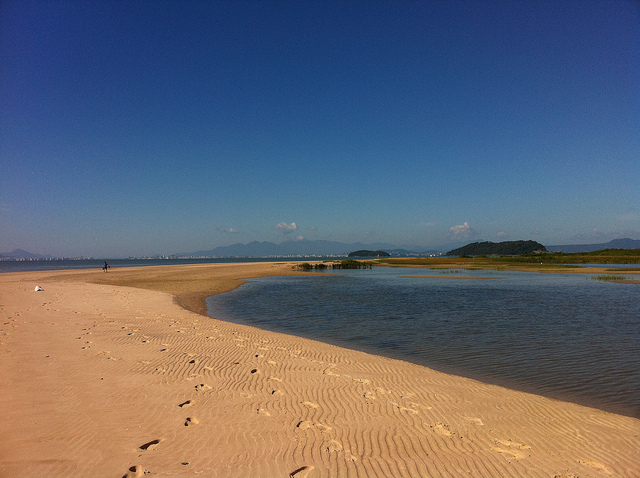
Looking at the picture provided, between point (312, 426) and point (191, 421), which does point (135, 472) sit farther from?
point (312, 426)

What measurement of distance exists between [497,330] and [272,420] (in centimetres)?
1319

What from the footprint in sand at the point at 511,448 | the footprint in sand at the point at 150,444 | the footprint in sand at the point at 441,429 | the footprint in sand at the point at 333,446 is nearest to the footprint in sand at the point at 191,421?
the footprint in sand at the point at 150,444

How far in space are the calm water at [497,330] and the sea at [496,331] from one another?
37mm

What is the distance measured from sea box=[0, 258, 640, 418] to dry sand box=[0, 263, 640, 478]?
1767mm

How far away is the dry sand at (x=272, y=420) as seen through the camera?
4.82 m

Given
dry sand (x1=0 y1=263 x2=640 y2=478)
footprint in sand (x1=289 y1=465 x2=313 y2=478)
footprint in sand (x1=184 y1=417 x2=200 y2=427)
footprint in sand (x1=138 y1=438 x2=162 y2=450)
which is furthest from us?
footprint in sand (x1=184 y1=417 x2=200 y2=427)

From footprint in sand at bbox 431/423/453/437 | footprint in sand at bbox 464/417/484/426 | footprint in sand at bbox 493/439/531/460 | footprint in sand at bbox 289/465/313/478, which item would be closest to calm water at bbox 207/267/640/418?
footprint in sand at bbox 464/417/484/426

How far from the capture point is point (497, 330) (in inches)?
613

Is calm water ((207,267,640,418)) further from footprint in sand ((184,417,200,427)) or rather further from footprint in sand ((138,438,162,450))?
footprint in sand ((138,438,162,450))

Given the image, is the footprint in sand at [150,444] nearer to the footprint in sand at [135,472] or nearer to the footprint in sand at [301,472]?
the footprint in sand at [135,472]

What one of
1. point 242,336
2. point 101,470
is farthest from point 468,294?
point 101,470

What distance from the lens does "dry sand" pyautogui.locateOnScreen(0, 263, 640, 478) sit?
4824 mm

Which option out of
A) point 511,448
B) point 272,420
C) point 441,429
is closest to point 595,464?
point 511,448

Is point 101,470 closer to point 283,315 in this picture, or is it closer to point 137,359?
point 137,359
